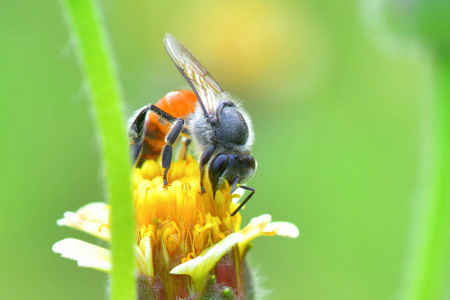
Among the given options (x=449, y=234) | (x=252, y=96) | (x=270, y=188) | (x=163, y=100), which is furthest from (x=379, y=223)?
(x=163, y=100)

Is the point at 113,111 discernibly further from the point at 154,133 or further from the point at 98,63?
the point at 154,133

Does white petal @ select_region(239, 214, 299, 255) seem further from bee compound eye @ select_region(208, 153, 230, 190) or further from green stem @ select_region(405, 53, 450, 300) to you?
green stem @ select_region(405, 53, 450, 300)

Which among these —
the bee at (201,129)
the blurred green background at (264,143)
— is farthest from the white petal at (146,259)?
the blurred green background at (264,143)

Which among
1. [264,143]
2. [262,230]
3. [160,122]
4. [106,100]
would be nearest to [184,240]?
[262,230]

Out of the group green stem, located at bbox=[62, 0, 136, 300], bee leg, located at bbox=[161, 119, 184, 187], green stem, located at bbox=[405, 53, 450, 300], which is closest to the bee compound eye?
bee leg, located at bbox=[161, 119, 184, 187]

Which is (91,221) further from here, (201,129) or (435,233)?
(435,233)

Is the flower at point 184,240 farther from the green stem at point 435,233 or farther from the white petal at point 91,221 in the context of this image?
the green stem at point 435,233

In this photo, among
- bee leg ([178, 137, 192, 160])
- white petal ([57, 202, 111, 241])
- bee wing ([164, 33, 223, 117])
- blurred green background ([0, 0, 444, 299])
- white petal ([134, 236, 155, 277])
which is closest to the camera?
white petal ([134, 236, 155, 277])

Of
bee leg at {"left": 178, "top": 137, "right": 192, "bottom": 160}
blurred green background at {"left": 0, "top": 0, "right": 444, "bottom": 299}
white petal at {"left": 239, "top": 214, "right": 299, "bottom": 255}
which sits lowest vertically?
white petal at {"left": 239, "top": 214, "right": 299, "bottom": 255}
